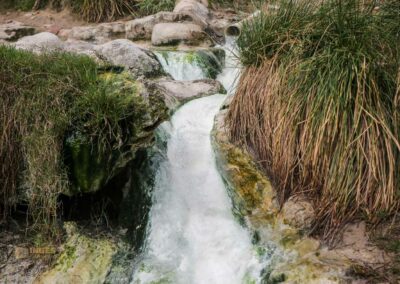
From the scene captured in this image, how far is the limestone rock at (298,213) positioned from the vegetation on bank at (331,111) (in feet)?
0.18

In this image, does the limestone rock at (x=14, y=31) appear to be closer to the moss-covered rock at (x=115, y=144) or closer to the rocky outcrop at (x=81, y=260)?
the moss-covered rock at (x=115, y=144)

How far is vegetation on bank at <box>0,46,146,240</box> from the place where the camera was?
3668 millimetres

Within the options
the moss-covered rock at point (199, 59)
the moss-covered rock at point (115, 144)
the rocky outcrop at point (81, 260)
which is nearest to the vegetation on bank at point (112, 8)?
the moss-covered rock at point (199, 59)

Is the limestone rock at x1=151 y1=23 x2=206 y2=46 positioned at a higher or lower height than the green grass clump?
lower

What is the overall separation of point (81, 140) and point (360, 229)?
7.02ft

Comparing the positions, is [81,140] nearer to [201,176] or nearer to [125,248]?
[125,248]

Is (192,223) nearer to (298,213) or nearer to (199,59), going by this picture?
(298,213)

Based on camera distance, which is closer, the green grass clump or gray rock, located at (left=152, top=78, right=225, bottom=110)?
gray rock, located at (left=152, top=78, right=225, bottom=110)

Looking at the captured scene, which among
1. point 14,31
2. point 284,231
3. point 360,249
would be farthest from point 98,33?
point 360,249

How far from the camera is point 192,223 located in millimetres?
4172

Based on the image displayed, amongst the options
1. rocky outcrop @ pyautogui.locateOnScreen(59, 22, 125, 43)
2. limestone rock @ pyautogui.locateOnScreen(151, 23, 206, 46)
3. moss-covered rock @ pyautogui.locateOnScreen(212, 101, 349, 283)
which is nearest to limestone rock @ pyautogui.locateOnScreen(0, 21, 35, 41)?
rocky outcrop @ pyautogui.locateOnScreen(59, 22, 125, 43)

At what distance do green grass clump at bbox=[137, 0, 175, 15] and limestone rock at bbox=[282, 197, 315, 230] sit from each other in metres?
6.39

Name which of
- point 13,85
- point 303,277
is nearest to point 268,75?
point 303,277

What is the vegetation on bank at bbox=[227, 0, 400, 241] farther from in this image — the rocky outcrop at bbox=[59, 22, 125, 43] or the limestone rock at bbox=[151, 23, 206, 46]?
the rocky outcrop at bbox=[59, 22, 125, 43]
